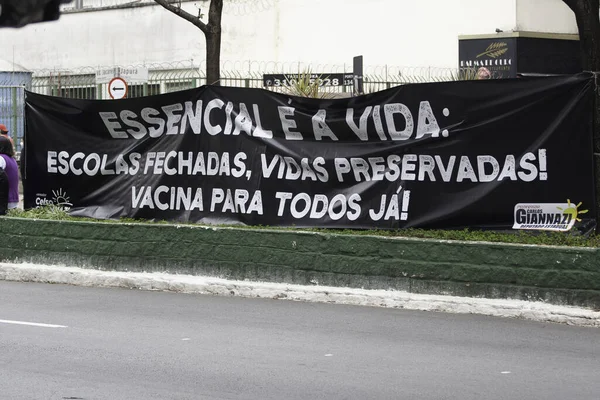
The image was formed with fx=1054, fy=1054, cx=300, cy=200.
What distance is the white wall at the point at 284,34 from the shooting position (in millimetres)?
27516

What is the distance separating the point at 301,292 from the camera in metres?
11.6

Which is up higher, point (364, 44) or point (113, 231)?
point (364, 44)

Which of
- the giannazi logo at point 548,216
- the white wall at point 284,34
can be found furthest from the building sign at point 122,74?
the giannazi logo at point 548,216

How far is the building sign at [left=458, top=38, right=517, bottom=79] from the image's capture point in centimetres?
2638

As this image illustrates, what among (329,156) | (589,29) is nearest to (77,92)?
(329,156)

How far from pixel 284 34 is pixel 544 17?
7241mm

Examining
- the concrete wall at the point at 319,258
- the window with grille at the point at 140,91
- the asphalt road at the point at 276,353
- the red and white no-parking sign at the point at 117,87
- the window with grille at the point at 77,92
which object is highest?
the window with grille at the point at 140,91

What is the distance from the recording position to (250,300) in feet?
38.5

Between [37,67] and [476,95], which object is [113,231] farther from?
[37,67]

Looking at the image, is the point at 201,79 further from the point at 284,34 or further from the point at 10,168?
the point at 10,168

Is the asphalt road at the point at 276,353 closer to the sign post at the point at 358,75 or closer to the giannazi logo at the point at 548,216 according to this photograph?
the giannazi logo at the point at 548,216

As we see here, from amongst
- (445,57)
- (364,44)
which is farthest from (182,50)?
(445,57)

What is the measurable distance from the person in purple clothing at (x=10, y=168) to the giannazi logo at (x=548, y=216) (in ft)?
23.6

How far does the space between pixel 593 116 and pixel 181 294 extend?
197 inches
